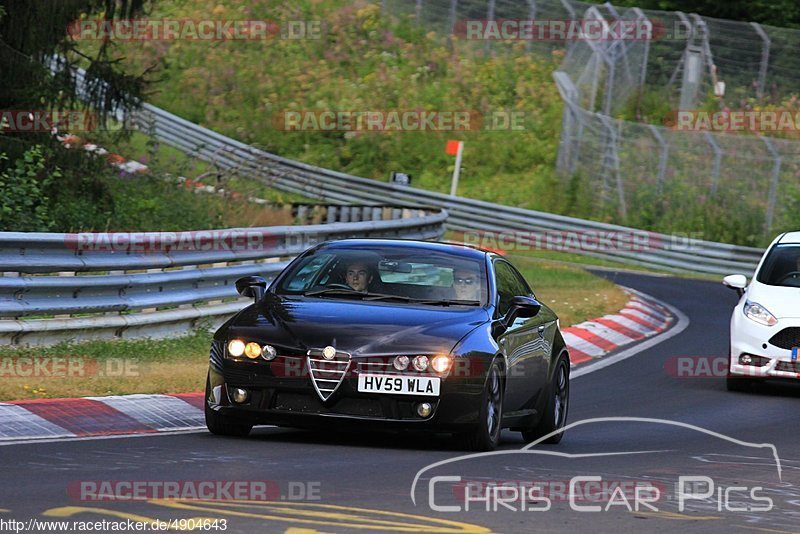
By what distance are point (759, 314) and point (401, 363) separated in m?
6.76

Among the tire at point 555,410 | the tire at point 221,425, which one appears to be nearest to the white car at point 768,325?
the tire at point 555,410

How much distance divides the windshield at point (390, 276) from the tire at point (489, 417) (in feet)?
2.44

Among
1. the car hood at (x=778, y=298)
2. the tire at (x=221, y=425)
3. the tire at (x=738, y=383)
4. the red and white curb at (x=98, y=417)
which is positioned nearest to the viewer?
the red and white curb at (x=98, y=417)

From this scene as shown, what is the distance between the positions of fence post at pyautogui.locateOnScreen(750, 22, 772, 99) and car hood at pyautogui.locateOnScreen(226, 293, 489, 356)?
33505mm

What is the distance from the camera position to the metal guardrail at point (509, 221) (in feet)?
113

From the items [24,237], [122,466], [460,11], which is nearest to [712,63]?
[460,11]

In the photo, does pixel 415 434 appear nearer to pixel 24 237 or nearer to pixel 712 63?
pixel 24 237

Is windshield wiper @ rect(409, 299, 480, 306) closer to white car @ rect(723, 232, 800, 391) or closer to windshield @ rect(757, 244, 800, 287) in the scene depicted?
white car @ rect(723, 232, 800, 391)

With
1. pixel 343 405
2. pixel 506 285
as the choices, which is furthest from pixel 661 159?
pixel 343 405

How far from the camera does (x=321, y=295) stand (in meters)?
10.8

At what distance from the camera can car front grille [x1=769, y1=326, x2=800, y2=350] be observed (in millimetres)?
15391

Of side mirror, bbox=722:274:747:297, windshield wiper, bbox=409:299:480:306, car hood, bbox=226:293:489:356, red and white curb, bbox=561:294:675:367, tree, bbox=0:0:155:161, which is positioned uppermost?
tree, bbox=0:0:155:161

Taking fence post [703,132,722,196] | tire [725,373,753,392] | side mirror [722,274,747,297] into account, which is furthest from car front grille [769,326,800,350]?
fence post [703,132,722,196]

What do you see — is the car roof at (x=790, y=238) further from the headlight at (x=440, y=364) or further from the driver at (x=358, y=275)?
the headlight at (x=440, y=364)
